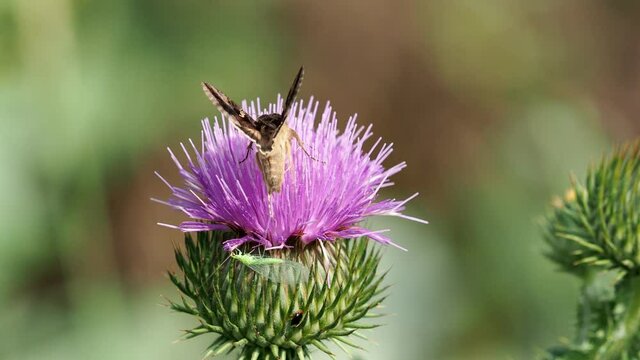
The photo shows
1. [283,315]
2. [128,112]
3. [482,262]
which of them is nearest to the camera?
[283,315]

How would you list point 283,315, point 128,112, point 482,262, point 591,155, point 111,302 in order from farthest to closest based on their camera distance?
point 591,155
point 482,262
point 128,112
point 111,302
point 283,315

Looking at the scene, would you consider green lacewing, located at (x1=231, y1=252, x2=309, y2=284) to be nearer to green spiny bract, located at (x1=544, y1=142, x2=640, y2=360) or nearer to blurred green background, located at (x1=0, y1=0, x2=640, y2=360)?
green spiny bract, located at (x1=544, y1=142, x2=640, y2=360)

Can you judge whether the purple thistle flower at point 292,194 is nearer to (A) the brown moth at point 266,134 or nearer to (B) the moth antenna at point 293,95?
(A) the brown moth at point 266,134

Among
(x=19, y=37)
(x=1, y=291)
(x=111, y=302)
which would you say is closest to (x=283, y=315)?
(x=111, y=302)

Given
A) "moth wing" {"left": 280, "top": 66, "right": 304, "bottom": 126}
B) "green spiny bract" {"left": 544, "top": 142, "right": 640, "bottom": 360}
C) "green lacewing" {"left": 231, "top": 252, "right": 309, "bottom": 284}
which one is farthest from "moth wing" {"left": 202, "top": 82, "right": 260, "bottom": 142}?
"green spiny bract" {"left": 544, "top": 142, "right": 640, "bottom": 360}

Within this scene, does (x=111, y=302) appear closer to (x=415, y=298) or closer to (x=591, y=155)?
(x=415, y=298)
